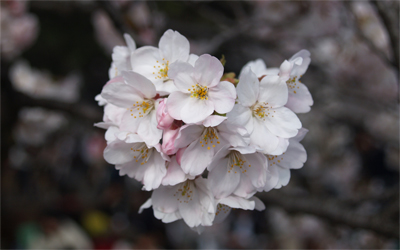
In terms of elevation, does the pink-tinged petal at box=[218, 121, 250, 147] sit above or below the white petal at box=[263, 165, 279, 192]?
above

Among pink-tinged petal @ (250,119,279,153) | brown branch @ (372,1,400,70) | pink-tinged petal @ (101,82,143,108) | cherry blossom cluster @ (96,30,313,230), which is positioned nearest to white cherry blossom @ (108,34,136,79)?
cherry blossom cluster @ (96,30,313,230)

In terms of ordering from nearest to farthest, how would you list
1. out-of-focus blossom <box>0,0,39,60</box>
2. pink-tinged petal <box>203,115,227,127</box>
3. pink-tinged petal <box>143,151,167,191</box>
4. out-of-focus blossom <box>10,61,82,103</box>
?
Result: pink-tinged petal <box>203,115,227,127</box> → pink-tinged petal <box>143,151,167,191</box> → out-of-focus blossom <box>0,0,39,60</box> → out-of-focus blossom <box>10,61,82,103</box>

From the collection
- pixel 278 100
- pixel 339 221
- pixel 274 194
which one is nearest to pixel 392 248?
pixel 339 221

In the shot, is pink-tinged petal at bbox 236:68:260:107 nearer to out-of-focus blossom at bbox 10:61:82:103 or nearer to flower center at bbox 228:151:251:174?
flower center at bbox 228:151:251:174

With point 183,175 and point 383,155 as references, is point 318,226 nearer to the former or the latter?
point 383,155

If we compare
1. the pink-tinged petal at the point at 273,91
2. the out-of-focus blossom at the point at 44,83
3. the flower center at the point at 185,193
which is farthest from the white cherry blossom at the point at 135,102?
the out-of-focus blossom at the point at 44,83

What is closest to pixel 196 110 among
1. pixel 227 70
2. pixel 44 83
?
pixel 227 70

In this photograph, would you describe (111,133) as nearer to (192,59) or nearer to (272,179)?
(192,59)

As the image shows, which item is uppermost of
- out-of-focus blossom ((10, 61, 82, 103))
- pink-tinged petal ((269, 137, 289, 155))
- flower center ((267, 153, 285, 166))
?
pink-tinged petal ((269, 137, 289, 155))
